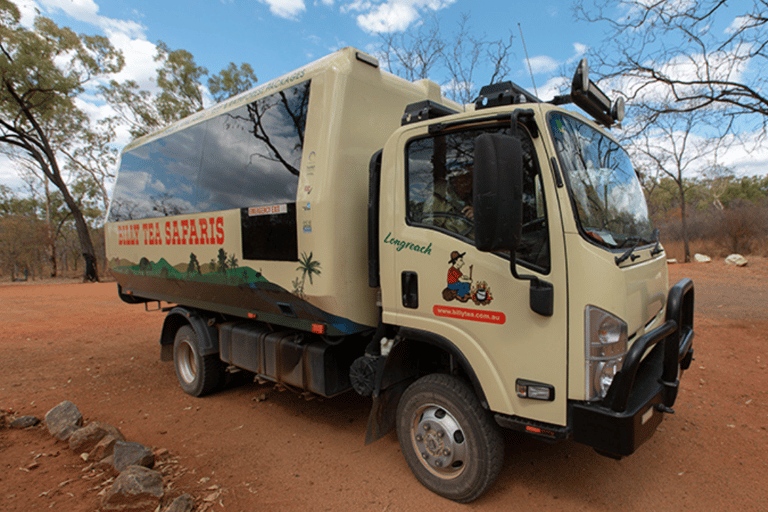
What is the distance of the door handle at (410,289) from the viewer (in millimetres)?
3119

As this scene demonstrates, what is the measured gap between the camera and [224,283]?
4.45m

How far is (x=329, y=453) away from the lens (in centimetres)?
385

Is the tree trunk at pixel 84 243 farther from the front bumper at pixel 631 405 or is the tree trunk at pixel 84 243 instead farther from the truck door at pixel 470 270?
the front bumper at pixel 631 405

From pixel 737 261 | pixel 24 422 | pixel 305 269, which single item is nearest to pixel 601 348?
pixel 305 269

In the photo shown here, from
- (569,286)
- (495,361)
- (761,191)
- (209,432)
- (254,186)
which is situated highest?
(761,191)

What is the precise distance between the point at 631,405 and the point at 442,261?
1.40m

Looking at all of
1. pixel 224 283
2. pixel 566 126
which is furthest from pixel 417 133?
pixel 224 283

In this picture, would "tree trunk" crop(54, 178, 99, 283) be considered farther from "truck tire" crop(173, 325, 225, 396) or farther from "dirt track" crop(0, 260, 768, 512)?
"truck tire" crop(173, 325, 225, 396)

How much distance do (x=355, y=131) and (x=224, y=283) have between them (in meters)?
2.17

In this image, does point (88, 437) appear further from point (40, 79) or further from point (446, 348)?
point (40, 79)

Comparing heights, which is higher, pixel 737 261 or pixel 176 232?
pixel 176 232

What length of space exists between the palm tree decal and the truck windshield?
1950 millimetres

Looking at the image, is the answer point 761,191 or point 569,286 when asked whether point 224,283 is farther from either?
point 761,191

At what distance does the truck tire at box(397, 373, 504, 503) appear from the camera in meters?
2.87
